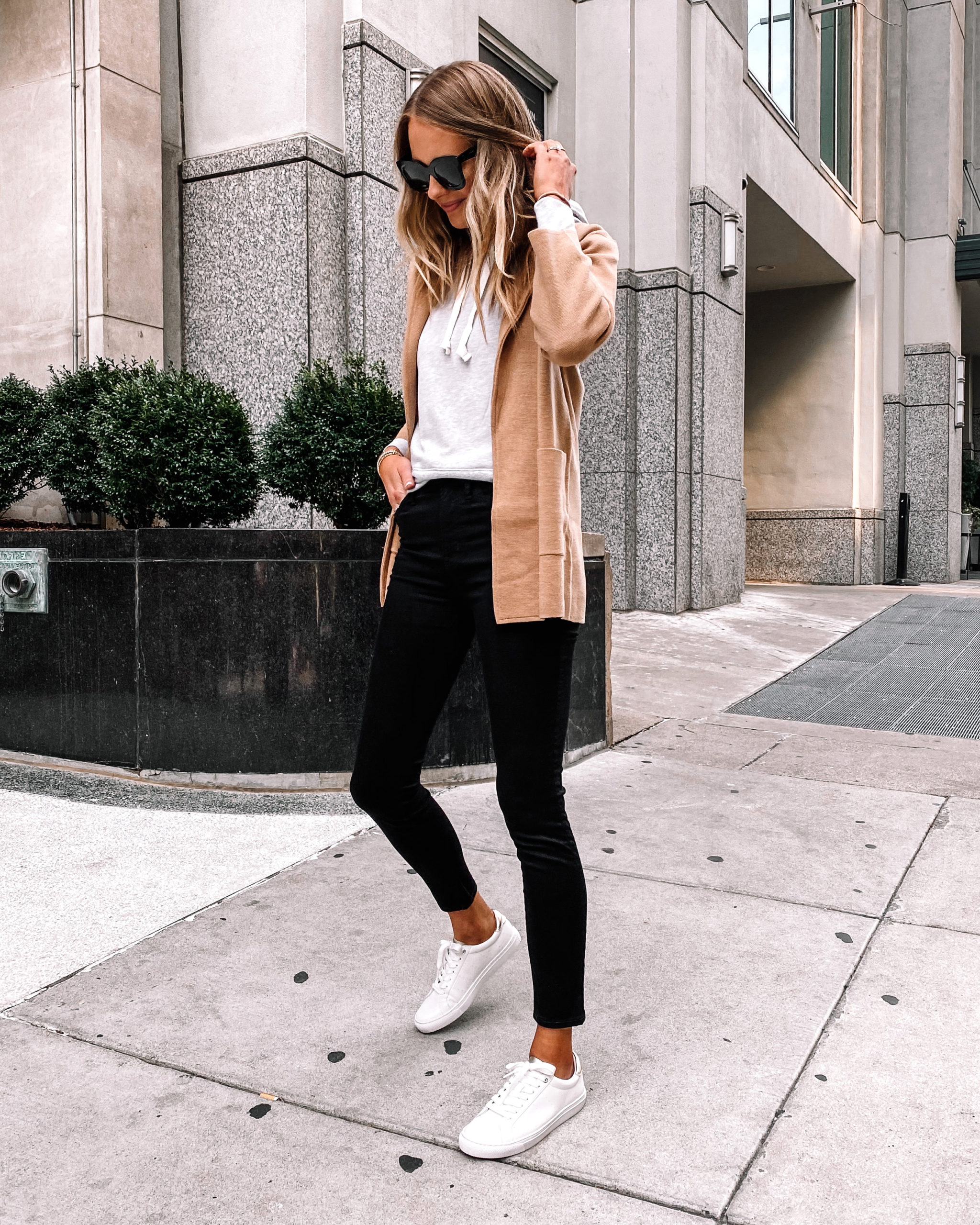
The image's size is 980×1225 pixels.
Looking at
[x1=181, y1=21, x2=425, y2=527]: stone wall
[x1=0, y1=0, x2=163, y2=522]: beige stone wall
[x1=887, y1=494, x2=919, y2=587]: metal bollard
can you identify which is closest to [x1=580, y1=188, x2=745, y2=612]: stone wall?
[x1=181, y1=21, x2=425, y2=527]: stone wall

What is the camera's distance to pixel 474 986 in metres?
2.50

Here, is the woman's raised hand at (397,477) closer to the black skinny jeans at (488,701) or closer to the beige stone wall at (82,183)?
the black skinny jeans at (488,701)

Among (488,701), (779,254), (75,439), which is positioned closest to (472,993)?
(488,701)

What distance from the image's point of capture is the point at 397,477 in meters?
2.29

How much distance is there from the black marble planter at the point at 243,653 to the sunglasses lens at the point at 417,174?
2312 millimetres

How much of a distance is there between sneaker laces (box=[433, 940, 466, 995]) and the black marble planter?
6.58 feet

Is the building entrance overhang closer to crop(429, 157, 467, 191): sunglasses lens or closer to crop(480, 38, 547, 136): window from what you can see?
crop(480, 38, 547, 136): window

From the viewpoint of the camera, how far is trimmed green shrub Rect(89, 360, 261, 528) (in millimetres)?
4672

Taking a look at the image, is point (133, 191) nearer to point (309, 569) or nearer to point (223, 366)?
point (223, 366)

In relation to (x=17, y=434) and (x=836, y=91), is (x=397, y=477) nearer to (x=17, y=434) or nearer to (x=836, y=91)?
(x=17, y=434)

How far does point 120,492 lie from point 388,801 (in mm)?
2922

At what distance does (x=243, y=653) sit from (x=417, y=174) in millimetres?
2624

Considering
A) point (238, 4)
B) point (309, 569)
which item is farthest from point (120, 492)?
point (238, 4)

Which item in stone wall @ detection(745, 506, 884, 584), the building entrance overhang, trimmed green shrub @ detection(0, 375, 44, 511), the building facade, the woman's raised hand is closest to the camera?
the woman's raised hand
